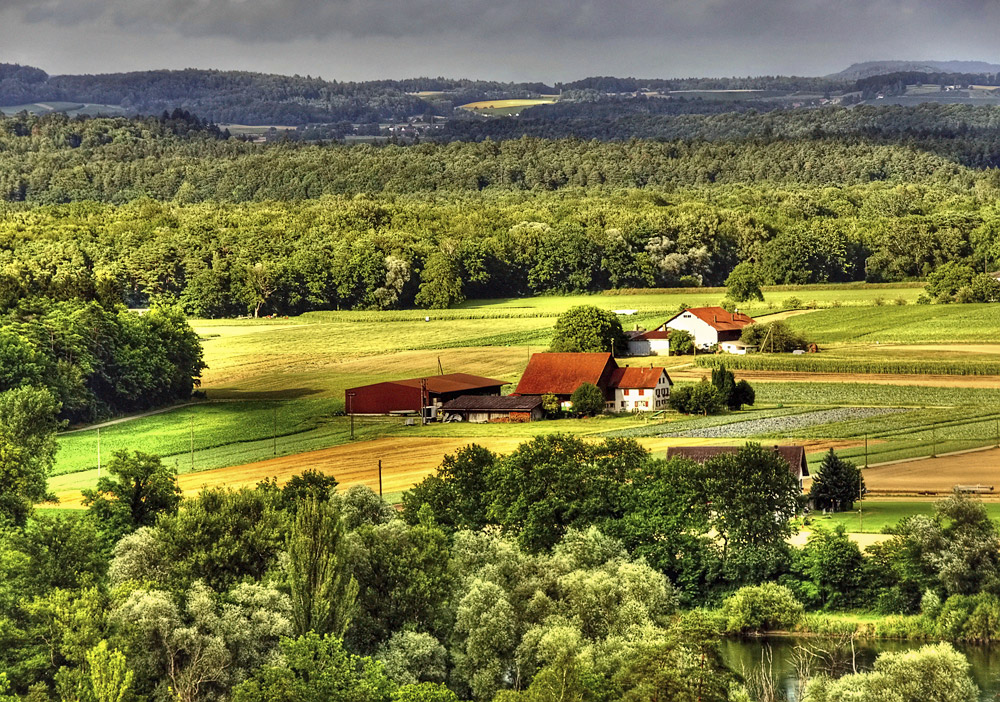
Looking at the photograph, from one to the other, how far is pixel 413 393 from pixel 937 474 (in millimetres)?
16251

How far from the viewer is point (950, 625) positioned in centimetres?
3195

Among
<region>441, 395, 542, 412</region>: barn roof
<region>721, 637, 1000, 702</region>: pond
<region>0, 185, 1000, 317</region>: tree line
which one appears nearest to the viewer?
<region>721, 637, 1000, 702</region>: pond

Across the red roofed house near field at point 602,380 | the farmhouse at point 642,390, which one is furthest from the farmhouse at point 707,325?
the farmhouse at point 642,390

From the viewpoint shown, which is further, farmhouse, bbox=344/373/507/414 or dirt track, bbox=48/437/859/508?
farmhouse, bbox=344/373/507/414

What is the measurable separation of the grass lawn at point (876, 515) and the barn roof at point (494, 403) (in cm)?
1200

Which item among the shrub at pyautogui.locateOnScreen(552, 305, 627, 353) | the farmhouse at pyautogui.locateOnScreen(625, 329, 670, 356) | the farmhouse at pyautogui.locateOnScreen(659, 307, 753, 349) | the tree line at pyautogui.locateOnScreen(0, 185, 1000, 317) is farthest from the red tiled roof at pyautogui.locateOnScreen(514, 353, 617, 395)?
the tree line at pyautogui.locateOnScreen(0, 185, 1000, 317)

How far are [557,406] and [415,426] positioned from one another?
14.5ft

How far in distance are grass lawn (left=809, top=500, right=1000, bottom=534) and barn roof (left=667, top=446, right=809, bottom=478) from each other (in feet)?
4.88

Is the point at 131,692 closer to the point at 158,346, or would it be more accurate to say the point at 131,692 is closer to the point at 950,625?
the point at 950,625

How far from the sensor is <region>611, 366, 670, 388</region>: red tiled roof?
162 feet

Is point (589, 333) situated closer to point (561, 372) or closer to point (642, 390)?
point (561, 372)

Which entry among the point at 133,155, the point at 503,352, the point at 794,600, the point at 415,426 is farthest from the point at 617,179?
the point at 794,600

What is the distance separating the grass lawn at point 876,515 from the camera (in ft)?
121

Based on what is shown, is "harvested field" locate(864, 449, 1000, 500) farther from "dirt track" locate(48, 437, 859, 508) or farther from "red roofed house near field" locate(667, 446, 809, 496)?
"dirt track" locate(48, 437, 859, 508)
